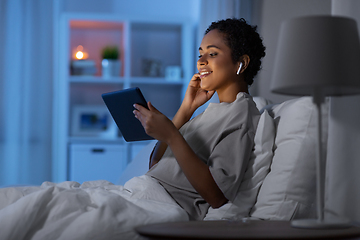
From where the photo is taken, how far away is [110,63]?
11.8 feet

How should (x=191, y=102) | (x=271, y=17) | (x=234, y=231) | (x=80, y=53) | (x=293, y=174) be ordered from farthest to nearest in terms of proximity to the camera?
(x=80, y=53)
(x=271, y=17)
(x=191, y=102)
(x=293, y=174)
(x=234, y=231)

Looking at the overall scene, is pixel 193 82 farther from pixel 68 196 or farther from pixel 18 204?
pixel 18 204

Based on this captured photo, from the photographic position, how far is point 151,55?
13.0 feet

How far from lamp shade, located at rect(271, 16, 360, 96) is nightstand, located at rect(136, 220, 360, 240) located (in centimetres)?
30

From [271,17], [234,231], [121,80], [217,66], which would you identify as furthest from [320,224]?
[121,80]

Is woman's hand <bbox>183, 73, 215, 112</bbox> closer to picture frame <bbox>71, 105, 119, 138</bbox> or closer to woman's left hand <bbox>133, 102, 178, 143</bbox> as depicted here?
woman's left hand <bbox>133, 102, 178, 143</bbox>

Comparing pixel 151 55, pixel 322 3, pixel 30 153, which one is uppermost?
pixel 322 3

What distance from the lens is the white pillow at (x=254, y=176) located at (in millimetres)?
1134

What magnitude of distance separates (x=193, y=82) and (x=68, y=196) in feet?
2.85

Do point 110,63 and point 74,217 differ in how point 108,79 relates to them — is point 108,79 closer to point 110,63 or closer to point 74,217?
point 110,63

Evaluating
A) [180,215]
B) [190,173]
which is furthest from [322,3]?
[180,215]

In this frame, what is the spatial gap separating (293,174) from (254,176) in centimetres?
13

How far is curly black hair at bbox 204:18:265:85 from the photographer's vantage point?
1447 mm

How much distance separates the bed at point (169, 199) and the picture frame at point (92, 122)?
2234 millimetres
